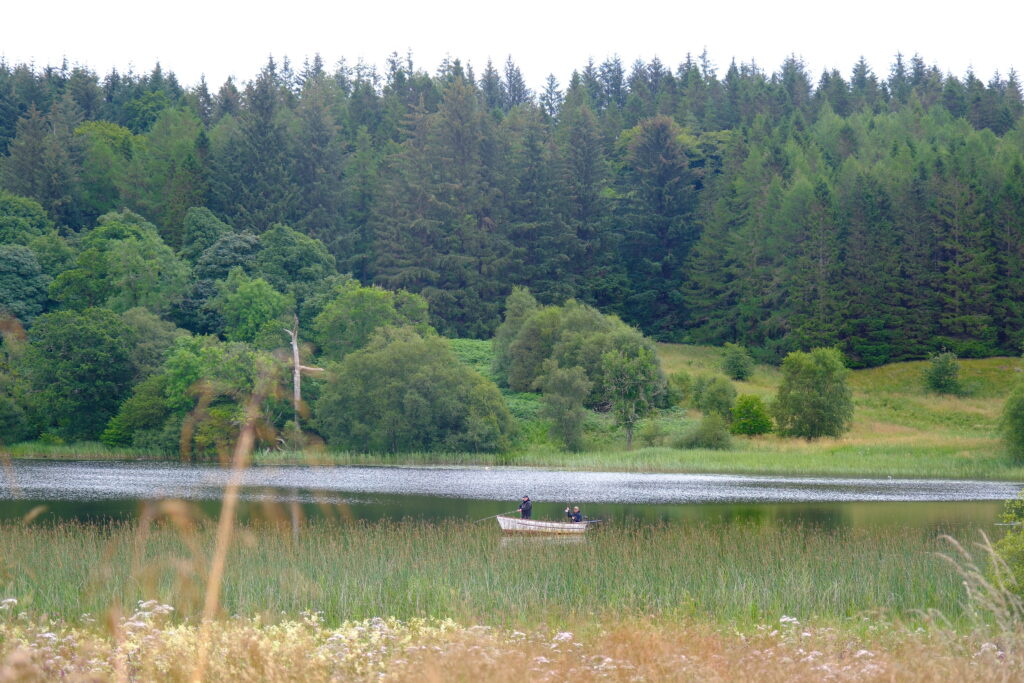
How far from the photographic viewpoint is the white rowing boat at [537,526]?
28312 mm

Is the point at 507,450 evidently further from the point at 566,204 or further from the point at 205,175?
the point at 205,175

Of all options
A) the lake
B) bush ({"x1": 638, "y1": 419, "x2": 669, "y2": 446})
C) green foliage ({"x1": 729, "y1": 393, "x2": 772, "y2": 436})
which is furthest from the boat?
green foliage ({"x1": 729, "y1": 393, "x2": 772, "y2": 436})

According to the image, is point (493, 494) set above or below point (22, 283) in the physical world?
below

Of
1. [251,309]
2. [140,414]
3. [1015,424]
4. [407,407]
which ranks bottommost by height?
[1015,424]

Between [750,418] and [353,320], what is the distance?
1068 inches

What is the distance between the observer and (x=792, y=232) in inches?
3846

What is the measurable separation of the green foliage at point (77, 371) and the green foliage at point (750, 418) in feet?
127

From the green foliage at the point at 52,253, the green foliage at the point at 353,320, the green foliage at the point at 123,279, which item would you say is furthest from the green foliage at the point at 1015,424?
the green foliage at the point at 52,253

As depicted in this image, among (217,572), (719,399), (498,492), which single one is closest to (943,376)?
(719,399)

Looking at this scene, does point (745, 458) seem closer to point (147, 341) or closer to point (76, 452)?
point (147, 341)

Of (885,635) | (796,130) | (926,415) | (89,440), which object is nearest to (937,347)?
(926,415)

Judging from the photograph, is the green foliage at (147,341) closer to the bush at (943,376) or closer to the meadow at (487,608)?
the meadow at (487,608)

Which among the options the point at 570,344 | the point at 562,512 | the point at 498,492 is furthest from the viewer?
the point at 570,344

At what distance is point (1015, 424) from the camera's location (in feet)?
174
